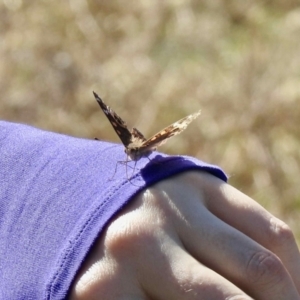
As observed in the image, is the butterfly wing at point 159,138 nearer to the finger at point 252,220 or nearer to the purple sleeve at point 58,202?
the purple sleeve at point 58,202

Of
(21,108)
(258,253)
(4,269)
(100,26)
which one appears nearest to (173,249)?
(258,253)

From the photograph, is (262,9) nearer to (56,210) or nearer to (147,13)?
(147,13)

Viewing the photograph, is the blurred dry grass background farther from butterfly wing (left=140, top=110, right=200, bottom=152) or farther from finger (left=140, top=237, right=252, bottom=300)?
finger (left=140, top=237, right=252, bottom=300)

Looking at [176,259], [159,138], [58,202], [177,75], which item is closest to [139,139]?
[159,138]

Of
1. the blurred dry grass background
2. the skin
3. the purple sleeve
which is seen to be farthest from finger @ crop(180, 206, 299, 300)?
the blurred dry grass background

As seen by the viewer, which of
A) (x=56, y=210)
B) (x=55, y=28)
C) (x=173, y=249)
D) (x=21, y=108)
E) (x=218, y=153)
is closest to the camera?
(x=173, y=249)

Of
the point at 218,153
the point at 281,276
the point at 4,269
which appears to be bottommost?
the point at 281,276

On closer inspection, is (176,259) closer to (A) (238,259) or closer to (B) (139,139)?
(A) (238,259)
